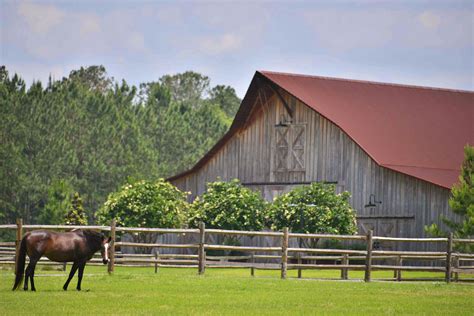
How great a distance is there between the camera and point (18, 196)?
224 ft

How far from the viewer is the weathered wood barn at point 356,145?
4584 cm

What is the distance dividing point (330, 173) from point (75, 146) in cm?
2880

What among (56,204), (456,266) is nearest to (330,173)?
(456,266)

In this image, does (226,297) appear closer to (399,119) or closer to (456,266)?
(456,266)

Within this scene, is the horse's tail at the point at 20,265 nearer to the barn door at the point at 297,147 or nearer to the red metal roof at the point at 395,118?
the red metal roof at the point at 395,118

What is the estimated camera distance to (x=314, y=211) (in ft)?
144

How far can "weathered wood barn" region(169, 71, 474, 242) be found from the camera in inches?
1805

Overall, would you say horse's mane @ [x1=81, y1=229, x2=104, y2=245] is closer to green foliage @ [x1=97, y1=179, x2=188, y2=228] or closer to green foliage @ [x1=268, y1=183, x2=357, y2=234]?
green foliage @ [x1=268, y1=183, x2=357, y2=234]

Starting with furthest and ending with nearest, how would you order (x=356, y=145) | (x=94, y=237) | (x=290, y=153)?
(x=290, y=153) < (x=356, y=145) < (x=94, y=237)

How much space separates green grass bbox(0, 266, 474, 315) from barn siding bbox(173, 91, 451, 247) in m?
16.9

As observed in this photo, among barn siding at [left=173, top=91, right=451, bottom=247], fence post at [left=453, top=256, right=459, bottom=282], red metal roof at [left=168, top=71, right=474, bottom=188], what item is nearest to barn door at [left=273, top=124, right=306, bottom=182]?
barn siding at [left=173, top=91, right=451, bottom=247]

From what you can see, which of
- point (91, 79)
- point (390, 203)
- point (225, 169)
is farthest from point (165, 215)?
point (91, 79)

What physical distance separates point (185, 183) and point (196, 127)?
1487 inches

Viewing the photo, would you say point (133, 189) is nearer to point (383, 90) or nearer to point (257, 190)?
point (257, 190)
